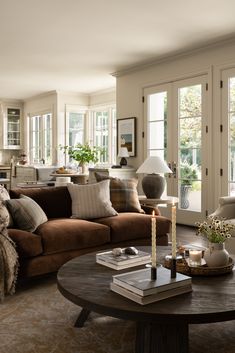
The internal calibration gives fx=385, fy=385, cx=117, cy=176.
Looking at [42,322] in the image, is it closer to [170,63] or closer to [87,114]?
[170,63]

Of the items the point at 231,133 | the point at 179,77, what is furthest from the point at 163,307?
the point at 179,77

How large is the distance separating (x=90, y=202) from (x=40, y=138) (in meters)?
6.73

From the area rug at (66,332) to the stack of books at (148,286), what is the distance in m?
0.50

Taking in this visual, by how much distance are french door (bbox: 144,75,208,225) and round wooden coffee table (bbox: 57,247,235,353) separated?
12.6ft

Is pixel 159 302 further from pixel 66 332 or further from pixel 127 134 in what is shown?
pixel 127 134

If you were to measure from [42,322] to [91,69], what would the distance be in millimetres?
5337

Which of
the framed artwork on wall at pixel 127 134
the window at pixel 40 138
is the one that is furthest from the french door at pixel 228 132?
the window at pixel 40 138

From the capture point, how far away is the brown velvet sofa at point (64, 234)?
312cm

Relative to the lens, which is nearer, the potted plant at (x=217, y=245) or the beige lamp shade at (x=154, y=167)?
the potted plant at (x=217, y=245)

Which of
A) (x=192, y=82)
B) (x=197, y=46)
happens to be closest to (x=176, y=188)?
(x=192, y=82)

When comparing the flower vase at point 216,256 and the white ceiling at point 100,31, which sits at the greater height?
the white ceiling at point 100,31

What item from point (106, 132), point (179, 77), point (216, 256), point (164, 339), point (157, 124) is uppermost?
point (179, 77)

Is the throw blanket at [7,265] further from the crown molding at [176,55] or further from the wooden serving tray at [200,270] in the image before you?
the crown molding at [176,55]

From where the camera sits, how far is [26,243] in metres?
3.07
